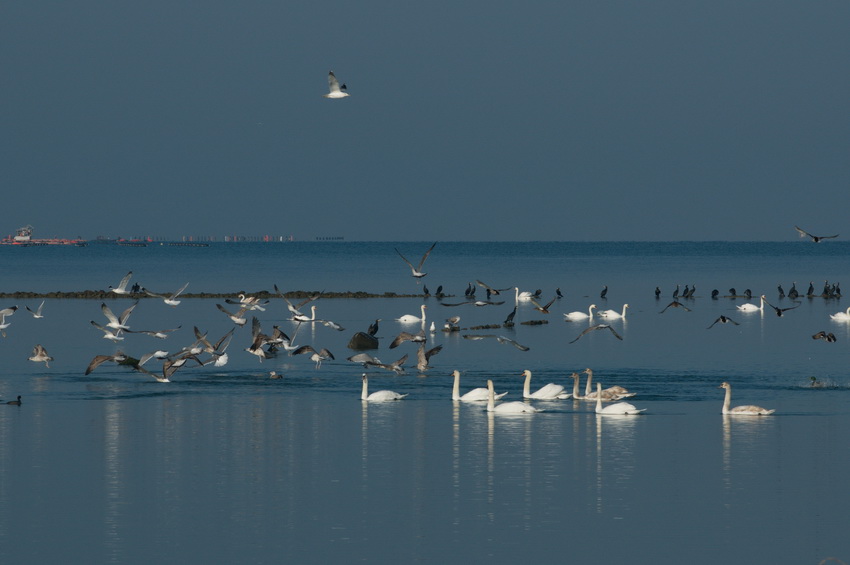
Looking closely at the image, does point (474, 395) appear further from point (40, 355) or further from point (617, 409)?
point (40, 355)

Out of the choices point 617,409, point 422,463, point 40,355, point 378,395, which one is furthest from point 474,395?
point 40,355

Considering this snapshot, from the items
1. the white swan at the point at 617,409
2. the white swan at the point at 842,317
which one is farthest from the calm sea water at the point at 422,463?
the white swan at the point at 842,317

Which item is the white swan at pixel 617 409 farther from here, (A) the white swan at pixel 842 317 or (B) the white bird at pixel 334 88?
(A) the white swan at pixel 842 317

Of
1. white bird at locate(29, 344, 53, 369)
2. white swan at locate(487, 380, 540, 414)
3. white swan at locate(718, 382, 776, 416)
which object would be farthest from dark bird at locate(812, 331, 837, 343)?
white bird at locate(29, 344, 53, 369)

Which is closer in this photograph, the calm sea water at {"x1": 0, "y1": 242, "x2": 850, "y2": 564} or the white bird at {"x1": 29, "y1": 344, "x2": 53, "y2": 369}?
the calm sea water at {"x1": 0, "y1": 242, "x2": 850, "y2": 564}

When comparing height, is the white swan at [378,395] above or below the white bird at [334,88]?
below

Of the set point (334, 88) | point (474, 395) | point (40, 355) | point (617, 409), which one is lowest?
point (617, 409)

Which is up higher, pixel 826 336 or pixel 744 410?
pixel 826 336

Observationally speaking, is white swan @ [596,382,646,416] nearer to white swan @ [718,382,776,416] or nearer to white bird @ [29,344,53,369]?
white swan @ [718,382,776,416]

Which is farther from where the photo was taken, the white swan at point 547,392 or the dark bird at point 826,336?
the dark bird at point 826,336

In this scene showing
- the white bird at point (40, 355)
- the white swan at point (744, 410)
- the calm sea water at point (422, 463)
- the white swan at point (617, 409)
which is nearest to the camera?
the calm sea water at point (422, 463)

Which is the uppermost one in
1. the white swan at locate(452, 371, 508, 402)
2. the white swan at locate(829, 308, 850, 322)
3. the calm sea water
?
the white swan at locate(829, 308, 850, 322)

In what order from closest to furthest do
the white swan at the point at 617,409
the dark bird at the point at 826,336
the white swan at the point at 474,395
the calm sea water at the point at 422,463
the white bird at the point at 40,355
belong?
the calm sea water at the point at 422,463 < the white swan at the point at 617,409 < the white swan at the point at 474,395 < the white bird at the point at 40,355 < the dark bird at the point at 826,336

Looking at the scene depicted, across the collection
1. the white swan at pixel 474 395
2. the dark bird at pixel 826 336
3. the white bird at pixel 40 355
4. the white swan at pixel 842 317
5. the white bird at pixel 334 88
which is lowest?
the white swan at pixel 474 395
